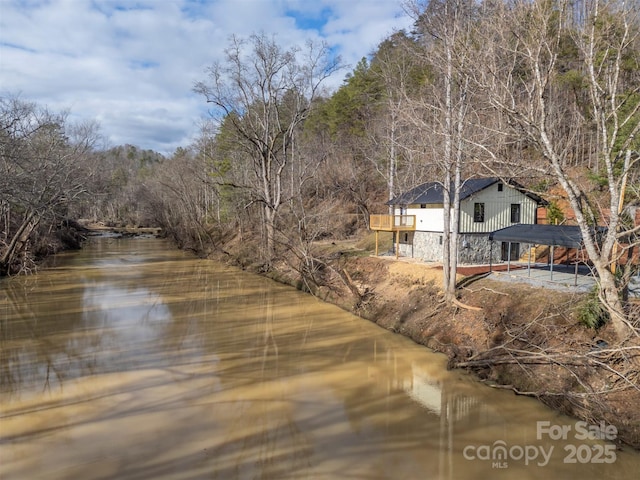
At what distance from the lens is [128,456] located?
811 cm

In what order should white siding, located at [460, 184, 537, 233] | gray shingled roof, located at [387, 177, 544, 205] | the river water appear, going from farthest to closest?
1. white siding, located at [460, 184, 537, 233]
2. gray shingled roof, located at [387, 177, 544, 205]
3. the river water

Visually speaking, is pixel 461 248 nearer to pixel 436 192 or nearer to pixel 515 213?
pixel 436 192

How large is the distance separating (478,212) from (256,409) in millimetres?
15743

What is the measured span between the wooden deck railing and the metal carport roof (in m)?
5.85

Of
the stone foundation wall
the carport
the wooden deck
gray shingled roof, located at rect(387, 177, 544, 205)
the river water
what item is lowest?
the river water

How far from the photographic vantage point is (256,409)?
10.3m

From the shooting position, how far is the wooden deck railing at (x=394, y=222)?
77.0 feet

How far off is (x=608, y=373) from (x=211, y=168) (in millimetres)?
44448

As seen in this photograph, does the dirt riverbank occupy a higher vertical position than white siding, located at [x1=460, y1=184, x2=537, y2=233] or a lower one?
lower

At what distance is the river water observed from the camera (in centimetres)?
808

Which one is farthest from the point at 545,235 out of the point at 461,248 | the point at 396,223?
the point at 396,223

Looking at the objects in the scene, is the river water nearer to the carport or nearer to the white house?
the carport

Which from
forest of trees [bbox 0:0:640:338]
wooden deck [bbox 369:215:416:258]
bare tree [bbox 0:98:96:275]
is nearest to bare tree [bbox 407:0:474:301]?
forest of trees [bbox 0:0:640:338]

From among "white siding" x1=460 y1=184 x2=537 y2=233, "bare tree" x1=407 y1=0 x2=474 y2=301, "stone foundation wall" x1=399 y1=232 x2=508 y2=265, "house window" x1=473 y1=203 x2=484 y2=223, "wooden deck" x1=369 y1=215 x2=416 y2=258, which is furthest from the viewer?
Result: "wooden deck" x1=369 y1=215 x2=416 y2=258
